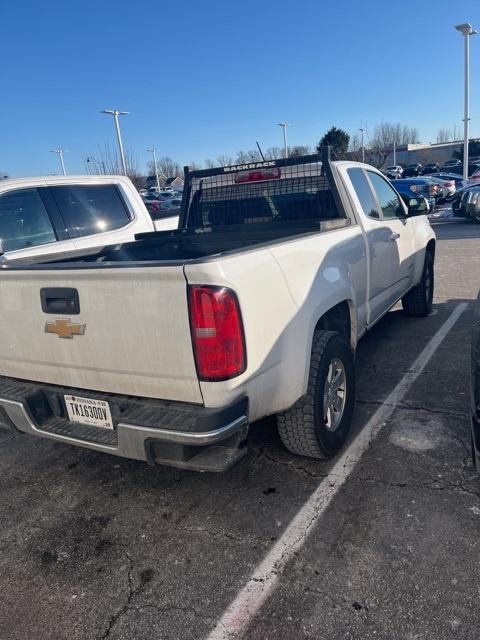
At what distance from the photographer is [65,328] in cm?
259

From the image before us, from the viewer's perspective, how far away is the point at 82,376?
2648mm

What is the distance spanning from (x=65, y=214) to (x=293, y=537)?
421cm

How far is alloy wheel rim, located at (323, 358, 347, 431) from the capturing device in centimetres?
319

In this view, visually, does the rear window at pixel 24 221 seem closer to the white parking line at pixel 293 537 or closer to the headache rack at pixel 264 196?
the headache rack at pixel 264 196

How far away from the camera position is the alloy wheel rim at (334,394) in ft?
10.5

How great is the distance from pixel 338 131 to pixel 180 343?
160 ft

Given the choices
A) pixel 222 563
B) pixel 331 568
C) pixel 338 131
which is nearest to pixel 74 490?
pixel 222 563

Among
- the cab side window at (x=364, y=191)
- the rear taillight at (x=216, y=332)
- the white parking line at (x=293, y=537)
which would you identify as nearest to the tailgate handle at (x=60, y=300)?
the rear taillight at (x=216, y=332)

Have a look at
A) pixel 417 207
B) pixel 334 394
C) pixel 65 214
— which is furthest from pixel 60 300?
pixel 417 207

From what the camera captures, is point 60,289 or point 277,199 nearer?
point 60,289

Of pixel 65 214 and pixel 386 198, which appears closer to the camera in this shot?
pixel 386 198

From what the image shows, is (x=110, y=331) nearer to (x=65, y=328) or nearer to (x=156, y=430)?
(x=65, y=328)

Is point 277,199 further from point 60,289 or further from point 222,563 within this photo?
point 222,563

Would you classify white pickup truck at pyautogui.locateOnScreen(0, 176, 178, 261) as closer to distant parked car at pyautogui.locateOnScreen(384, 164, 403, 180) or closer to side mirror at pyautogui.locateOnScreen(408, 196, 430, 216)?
side mirror at pyautogui.locateOnScreen(408, 196, 430, 216)
